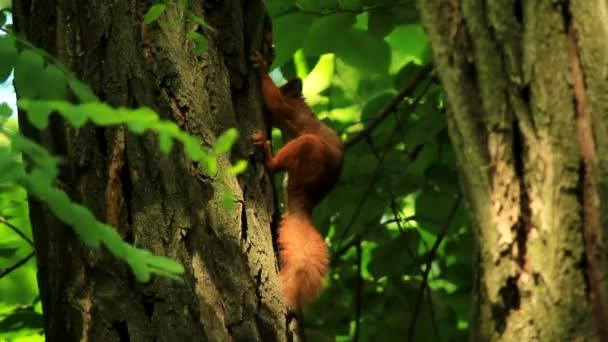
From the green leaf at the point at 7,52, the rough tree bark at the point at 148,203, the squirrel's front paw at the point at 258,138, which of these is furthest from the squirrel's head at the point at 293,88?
the green leaf at the point at 7,52

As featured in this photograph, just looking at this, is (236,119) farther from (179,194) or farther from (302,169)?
(302,169)

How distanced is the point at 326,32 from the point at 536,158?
228 centimetres

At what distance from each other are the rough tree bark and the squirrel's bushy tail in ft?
0.54

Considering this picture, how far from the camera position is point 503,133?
2.01 m

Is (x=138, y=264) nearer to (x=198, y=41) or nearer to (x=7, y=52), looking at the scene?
(x=7, y=52)

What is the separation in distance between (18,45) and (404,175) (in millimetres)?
2872

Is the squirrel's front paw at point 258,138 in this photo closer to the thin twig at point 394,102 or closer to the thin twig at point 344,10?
the thin twig at point 344,10

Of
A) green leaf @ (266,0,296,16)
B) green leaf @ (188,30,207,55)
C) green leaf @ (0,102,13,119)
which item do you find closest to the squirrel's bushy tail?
green leaf @ (188,30,207,55)

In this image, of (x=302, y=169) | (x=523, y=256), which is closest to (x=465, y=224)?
(x=302, y=169)

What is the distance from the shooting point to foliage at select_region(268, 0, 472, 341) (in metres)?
4.27

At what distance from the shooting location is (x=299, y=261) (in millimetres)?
3559

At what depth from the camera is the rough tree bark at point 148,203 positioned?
9.61 ft

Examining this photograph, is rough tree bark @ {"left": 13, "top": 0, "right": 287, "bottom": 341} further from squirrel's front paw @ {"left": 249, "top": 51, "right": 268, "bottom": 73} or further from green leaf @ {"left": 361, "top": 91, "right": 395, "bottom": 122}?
green leaf @ {"left": 361, "top": 91, "right": 395, "bottom": 122}

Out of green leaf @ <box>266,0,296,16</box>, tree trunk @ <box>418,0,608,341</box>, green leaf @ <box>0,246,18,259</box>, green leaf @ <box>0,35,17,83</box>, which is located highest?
green leaf @ <box>266,0,296,16</box>
